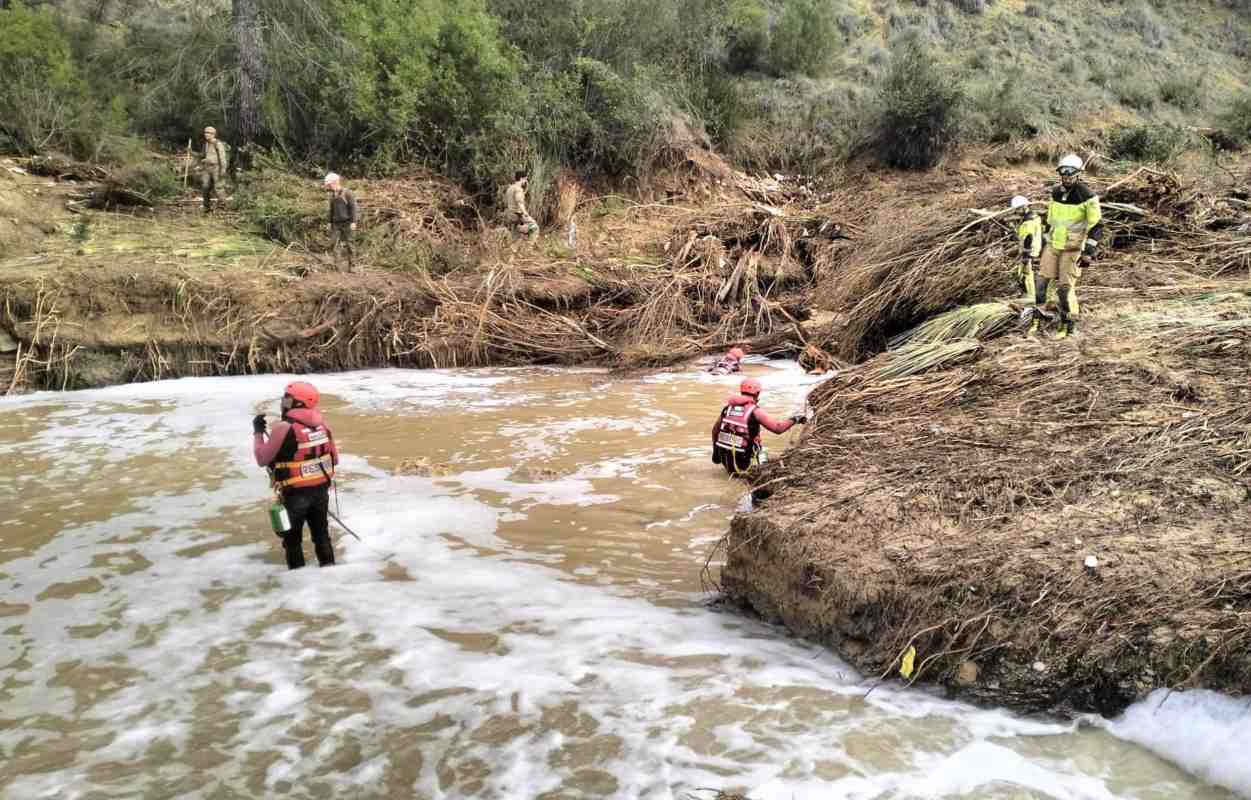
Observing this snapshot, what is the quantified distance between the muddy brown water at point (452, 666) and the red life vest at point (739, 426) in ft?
1.58

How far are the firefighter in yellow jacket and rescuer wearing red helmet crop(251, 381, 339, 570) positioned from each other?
21.9 ft

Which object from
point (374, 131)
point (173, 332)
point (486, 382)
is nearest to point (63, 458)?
point (173, 332)

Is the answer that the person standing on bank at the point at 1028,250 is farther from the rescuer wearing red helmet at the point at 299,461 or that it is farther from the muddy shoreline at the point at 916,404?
the rescuer wearing red helmet at the point at 299,461

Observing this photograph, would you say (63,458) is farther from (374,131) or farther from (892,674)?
(374,131)

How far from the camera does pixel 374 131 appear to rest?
15.9 meters

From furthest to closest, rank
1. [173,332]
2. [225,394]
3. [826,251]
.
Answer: [826,251] → [173,332] → [225,394]

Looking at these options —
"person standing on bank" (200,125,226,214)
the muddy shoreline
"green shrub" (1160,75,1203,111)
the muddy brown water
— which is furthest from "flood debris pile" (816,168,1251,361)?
"green shrub" (1160,75,1203,111)

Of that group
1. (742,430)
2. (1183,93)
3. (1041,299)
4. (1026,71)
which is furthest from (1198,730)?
(1183,93)

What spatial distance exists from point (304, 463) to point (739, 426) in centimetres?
336

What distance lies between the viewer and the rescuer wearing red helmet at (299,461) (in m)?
5.33

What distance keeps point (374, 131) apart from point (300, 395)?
472 inches

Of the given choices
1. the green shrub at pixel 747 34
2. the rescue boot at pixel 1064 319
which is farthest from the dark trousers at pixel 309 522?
the green shrub at pixel 747 34

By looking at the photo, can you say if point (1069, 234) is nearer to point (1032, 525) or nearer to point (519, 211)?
point (1032, 525)

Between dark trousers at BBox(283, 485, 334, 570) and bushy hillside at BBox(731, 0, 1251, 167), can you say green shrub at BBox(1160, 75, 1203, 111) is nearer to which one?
bushy hillside at BBox(731, 0, 1251, 167)
